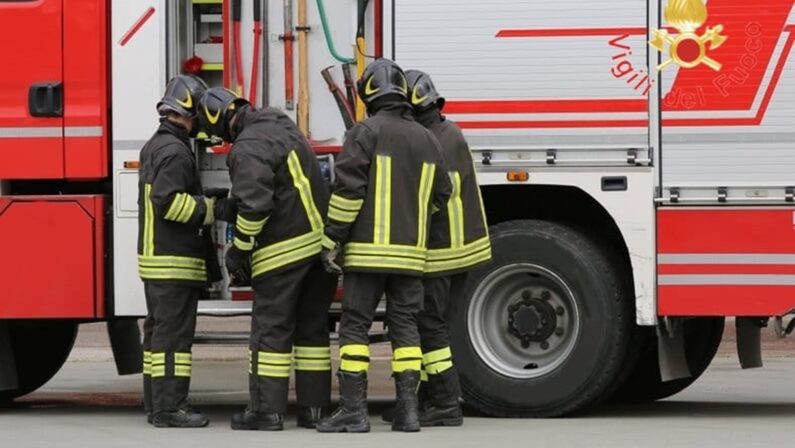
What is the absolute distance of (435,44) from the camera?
9.67 m

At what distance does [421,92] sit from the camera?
9.38 metres

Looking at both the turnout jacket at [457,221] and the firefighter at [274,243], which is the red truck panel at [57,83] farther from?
the turnout jacket at [457,221]

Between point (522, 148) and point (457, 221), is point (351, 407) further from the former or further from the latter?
point (522, 148)

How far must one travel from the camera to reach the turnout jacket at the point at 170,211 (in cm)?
934

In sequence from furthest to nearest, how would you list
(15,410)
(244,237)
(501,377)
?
(15,410)
(501,377)
(244,237)

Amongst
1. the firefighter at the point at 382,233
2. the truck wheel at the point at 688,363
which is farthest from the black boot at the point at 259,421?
the truck wheel at the point at 688,363

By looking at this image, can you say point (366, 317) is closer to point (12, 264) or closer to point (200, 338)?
point (200, 338)

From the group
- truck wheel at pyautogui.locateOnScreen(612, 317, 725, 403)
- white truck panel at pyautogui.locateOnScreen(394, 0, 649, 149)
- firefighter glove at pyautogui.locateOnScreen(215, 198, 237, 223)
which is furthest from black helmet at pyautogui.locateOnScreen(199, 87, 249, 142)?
truck wheel at pyautogui.locateOnScreen(612, 317, 725, 403)

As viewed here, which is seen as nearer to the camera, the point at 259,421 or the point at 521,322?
the point at 259,421

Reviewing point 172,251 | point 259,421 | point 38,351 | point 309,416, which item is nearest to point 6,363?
point 38,351

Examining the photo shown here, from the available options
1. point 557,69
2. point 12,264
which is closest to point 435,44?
point 557,69

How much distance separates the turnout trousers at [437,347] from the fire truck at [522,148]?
0.92 feet

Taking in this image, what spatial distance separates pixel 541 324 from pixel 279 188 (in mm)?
1646

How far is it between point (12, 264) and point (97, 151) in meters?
0.77
